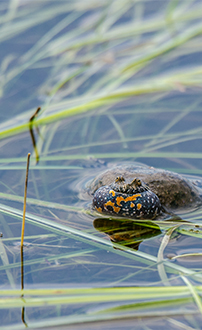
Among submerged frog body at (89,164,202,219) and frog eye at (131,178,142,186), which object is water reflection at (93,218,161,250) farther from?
frog eye at (131,178,142,186)

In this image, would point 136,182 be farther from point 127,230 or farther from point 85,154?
point 85,154

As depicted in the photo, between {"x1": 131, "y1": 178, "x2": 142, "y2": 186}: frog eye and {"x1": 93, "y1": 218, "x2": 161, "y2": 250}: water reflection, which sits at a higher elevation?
{"x1": 131, "y1": 178, "x2": 142, "y2": 186}: frog eye

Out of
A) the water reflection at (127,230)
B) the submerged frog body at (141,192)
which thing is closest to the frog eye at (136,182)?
the submerged frog body at (141,192)

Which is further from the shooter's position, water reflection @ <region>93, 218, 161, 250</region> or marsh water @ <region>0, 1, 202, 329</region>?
water reflection @ <region>93, 218, 161, 250</region>

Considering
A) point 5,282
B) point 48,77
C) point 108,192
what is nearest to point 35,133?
point 48,77

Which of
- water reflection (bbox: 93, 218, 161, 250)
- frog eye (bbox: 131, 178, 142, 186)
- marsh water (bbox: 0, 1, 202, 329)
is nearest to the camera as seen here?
marsh water (bbox: 0, 1, 202, 329)

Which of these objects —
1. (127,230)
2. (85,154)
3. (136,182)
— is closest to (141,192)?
(136,182)

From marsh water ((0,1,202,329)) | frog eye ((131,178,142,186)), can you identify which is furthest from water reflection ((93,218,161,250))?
frog eye ((131,178,142,186))

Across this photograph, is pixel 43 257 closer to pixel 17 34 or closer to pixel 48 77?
pixel 48 77
